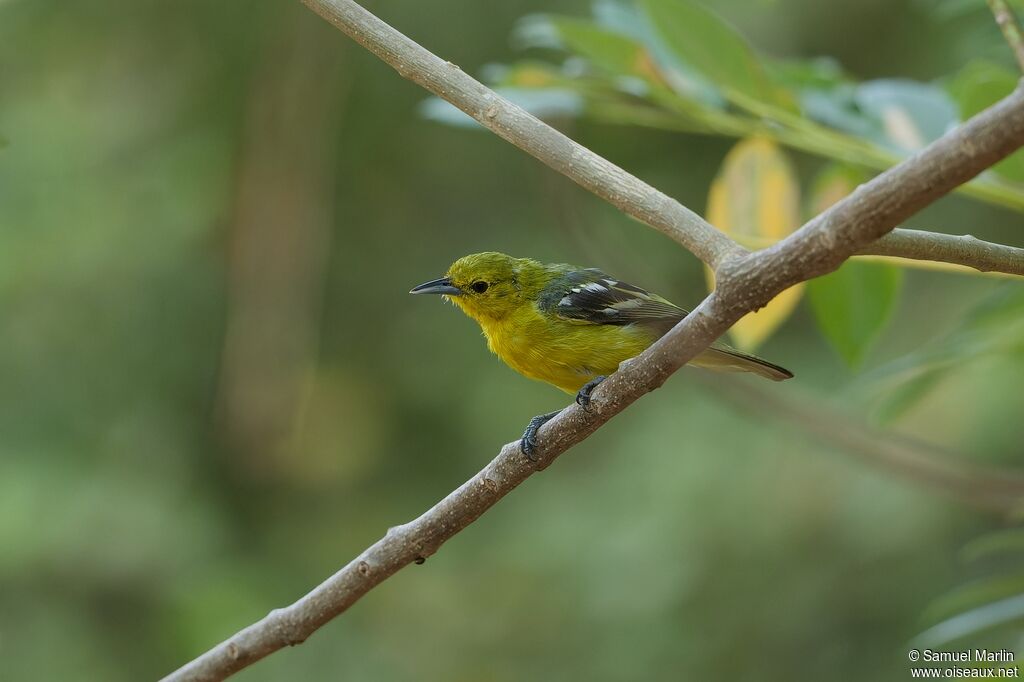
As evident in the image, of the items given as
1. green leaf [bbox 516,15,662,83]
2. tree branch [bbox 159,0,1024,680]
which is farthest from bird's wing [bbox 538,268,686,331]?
tree branch [bbox 159,0,1024,680]

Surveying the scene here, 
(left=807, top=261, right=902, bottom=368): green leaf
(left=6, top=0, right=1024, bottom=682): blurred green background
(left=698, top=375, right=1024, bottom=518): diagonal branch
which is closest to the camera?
(left=807, top=261, right=902, bottom=368): green leaf

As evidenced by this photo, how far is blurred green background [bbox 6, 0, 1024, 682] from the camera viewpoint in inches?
234

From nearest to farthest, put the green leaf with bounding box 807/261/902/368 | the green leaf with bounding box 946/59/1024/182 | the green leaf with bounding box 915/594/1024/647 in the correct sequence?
the green leaf with bounding box 946/59/1024/182 → the green leaf with bounding box 915/594/1024/647 → the green leaf with bounding box 807/261/902/368

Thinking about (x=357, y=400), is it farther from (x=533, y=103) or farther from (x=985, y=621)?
(x=985, y=621)

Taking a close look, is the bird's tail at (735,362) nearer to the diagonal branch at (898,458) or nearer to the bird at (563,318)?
the bird at (563,318)

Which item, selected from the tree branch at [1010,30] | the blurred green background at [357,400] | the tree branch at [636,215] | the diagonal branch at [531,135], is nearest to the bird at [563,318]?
the tree branch at [636,215]

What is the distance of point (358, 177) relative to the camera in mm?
7555

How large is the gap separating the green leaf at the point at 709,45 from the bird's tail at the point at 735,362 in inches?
→ 30.9

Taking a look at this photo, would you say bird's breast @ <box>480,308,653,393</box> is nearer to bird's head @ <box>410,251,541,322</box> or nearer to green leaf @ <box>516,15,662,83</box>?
bird's head @ <box>410,251,541,322</box>

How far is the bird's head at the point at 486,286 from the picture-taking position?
3.87 metres

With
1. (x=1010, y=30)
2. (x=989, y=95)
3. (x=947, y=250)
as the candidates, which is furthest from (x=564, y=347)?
(x=1010, y=30)

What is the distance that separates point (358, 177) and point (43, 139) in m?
2.04

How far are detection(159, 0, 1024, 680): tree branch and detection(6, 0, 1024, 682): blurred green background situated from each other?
12.1ft

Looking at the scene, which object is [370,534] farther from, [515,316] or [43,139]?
[515,316]
